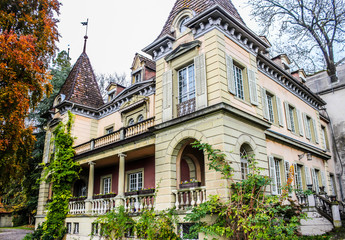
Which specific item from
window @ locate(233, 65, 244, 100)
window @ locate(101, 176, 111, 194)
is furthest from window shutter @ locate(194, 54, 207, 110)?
window @ locate(101, 176, 111, 194)

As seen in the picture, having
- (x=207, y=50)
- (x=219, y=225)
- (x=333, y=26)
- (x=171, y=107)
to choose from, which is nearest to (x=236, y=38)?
(x=207, y=50)

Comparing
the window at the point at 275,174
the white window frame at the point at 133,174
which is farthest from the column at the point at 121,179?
the window at the point at 275,174

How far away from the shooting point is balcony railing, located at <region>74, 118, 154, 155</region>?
1401 centimetres

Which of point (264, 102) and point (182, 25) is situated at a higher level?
point (182, 25)

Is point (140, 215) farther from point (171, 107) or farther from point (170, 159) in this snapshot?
point (171, 107)

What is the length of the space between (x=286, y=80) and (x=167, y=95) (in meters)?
8.51

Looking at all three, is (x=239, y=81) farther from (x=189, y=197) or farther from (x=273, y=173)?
(x=189, y=197)

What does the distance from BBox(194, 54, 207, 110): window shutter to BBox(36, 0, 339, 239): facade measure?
4 cm

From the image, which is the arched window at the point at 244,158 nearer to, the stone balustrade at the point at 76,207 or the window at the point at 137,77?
the stone balustrade at the point at 76,207

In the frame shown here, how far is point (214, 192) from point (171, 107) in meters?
4.25

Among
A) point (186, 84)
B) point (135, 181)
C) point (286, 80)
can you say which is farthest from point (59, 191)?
point (286, 80)

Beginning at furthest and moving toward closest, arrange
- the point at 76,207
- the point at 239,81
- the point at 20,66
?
the point at 76,207
the point at 239,81
the point at 20,66

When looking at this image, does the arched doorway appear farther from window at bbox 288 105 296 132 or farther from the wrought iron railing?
window at bbox 288 105 296 132

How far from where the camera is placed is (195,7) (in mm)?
12891
